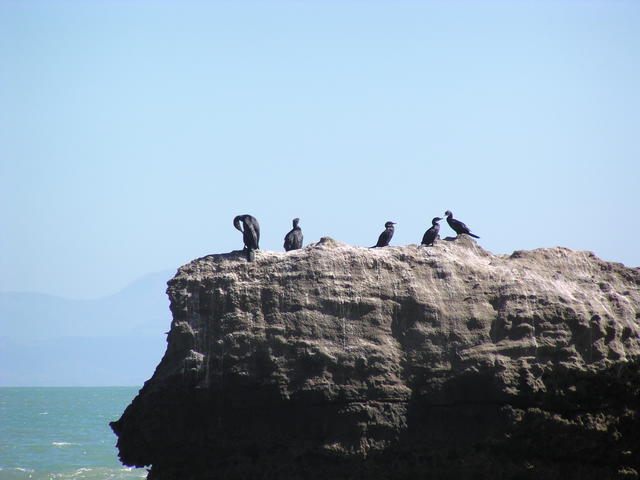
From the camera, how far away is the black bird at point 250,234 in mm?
20516

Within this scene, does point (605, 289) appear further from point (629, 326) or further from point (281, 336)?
point (281, 336)

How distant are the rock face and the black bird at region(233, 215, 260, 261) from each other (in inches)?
11.3

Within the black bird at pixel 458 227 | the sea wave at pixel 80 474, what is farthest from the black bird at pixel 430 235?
the sea wave at pixel 80 474

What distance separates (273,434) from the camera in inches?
768

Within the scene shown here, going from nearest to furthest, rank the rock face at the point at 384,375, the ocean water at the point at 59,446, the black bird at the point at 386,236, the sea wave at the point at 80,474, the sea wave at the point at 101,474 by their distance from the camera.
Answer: the rock face at the point at 384,375, the black bird at the point at 386,236, the sea wave at the point at 101,474, the sea wave at the point at 80,474, the ocean water at the point at 59,446

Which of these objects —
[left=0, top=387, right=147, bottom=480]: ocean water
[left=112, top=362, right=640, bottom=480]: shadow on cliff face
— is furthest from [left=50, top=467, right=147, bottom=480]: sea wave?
[left=112, top=362, right=640, bottom=480]: shadow on cliff face

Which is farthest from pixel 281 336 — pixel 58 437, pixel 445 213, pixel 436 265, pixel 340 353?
pixel 58 437

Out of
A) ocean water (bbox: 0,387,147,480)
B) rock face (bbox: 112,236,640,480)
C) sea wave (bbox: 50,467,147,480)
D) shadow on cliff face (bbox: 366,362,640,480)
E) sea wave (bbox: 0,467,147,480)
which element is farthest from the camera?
ocean water (bbox: 0,387,147,480)

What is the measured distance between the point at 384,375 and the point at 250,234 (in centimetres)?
371

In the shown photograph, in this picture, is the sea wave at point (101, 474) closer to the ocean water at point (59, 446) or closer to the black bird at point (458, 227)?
the ocean water at point (59, 446)

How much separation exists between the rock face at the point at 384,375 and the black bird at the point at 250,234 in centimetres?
29

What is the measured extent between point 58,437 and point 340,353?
37343 mm

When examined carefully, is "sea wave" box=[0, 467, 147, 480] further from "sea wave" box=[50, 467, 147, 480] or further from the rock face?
the rock face

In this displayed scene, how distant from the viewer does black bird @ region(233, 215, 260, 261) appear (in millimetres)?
20516
